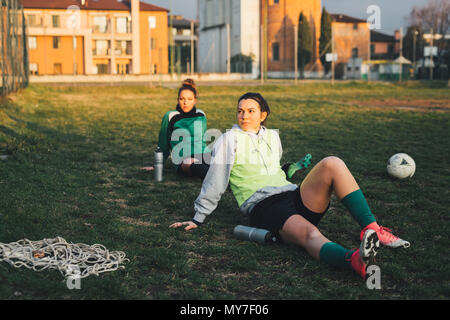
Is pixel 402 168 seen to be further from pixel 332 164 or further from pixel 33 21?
pixel 33 21

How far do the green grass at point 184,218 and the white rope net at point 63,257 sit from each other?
8 cm

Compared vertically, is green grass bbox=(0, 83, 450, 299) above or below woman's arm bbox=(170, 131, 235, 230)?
below

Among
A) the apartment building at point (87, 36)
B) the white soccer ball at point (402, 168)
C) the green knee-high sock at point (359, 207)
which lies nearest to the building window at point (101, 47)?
the apartment building at point (87, 36)

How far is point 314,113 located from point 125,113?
635 cm

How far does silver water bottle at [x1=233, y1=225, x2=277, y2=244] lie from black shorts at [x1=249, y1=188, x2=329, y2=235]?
6 cm

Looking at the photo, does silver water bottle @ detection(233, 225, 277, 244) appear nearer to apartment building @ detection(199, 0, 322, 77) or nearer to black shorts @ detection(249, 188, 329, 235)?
black shorts @ detection(249, 188, 329, 235)

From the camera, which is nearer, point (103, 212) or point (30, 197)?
point (103, 212)

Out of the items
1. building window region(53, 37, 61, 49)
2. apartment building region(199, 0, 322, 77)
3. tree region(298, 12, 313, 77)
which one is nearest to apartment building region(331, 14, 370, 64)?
apartment building region(199, 0, 322, 77)

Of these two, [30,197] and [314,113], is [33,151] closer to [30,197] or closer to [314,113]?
[30,197]

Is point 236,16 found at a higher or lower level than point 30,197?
higher

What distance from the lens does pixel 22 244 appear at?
4.09 meters

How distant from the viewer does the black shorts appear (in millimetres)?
4078

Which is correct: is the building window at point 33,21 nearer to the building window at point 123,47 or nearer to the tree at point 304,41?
the building window at point 123,47

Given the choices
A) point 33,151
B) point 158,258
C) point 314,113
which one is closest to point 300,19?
point 314,113
